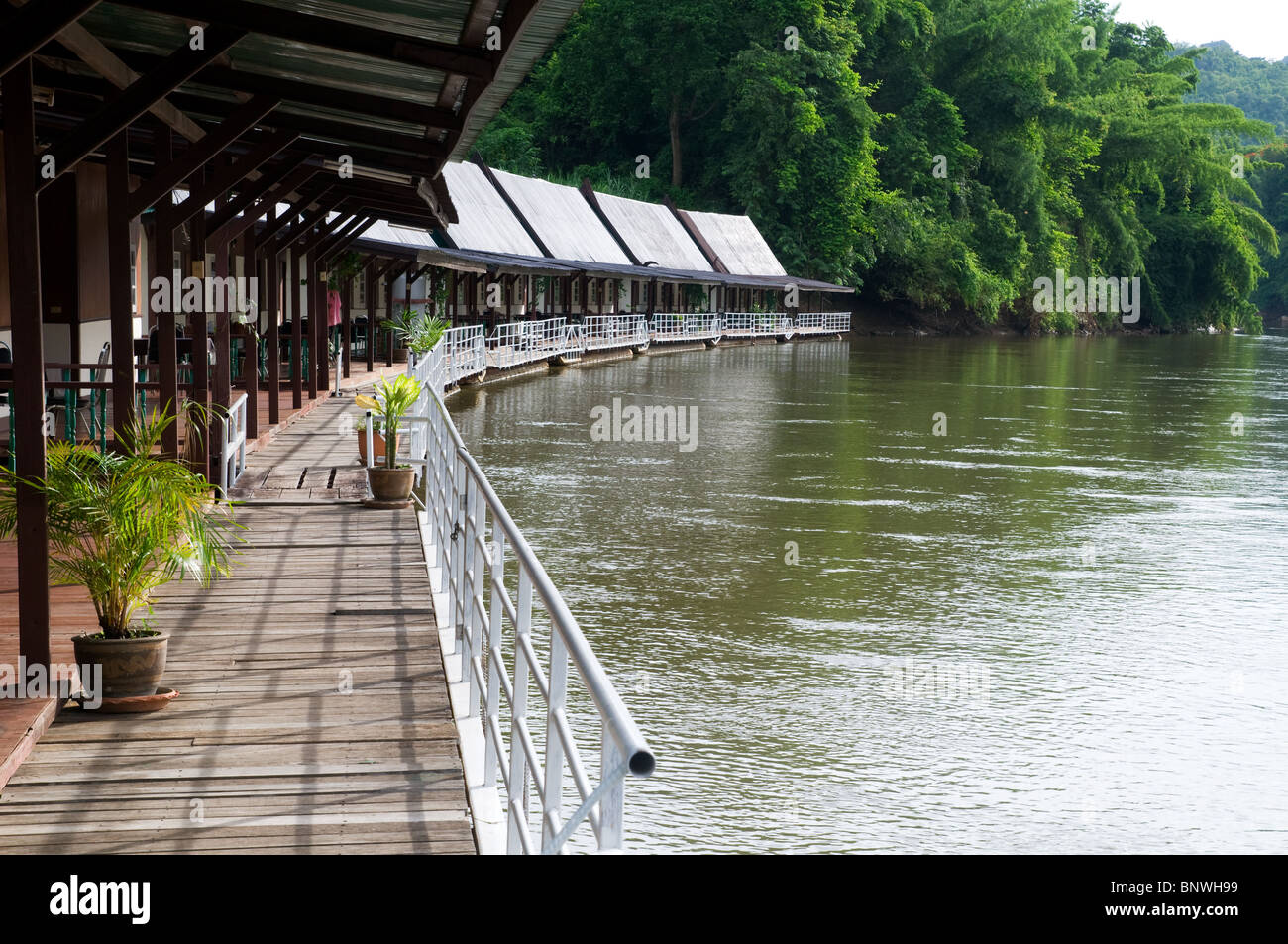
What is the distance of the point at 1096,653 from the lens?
34.1 feet

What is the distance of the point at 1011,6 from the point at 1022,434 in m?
68.1

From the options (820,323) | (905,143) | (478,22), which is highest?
(905,143)

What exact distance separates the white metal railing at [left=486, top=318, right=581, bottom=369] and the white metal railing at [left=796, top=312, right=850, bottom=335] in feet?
77.1

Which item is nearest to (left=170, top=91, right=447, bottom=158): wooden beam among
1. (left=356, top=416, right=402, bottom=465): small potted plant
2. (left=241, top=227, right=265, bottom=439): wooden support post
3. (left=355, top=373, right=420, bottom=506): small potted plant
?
(left=355, top=373, right=420, bottom=506): small potted plant

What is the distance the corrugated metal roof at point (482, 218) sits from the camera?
40.6m

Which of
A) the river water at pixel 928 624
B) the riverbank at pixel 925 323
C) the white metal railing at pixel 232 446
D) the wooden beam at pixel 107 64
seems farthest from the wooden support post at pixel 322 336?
the riverbank at pixel 925 323

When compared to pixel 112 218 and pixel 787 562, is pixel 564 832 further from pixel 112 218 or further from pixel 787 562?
pixel 787 562

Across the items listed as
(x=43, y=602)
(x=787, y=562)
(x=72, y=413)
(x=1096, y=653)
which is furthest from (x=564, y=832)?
(x=787, y=562)

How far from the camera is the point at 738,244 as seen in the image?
220 feet

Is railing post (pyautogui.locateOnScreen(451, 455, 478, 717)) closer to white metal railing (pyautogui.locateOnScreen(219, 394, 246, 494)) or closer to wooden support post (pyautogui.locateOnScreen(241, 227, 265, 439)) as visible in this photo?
white metal railing (pyautogui.locateOnScreen(219, 394, 246, 494))

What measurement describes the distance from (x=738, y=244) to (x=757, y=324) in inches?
251

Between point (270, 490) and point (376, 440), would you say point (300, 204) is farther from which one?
point (270, 490)

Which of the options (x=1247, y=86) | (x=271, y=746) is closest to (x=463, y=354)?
(x=271, y=746)

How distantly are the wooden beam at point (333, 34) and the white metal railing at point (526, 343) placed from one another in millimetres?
27373
